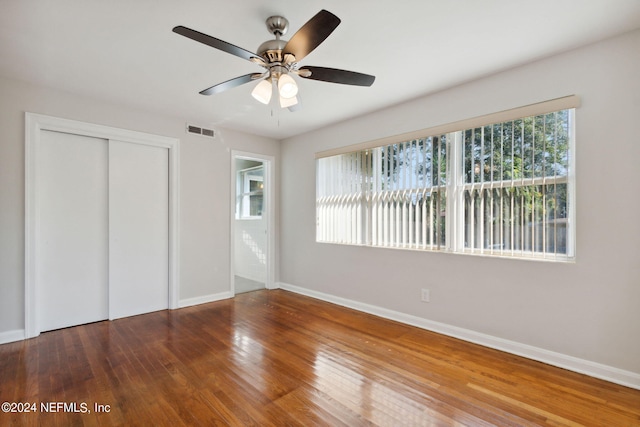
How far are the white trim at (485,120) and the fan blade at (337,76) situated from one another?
4.57 feet

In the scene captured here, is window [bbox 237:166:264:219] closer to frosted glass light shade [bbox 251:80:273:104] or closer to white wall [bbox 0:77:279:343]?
white wall [bbox 0:77:279:343]

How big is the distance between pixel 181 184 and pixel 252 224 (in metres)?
1.64

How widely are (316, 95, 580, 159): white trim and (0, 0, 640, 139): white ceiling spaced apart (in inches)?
15.2

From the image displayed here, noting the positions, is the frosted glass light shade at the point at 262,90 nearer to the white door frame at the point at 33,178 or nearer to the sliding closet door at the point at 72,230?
the white door frame at the point at 33,178

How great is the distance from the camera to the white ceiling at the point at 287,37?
6.37 feet

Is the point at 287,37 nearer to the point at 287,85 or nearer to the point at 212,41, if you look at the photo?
the point at 287,85

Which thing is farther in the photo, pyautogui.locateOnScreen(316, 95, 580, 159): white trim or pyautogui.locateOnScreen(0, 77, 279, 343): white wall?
pyautogui.locateOnScreen(0, 77, 279, 343): white wall

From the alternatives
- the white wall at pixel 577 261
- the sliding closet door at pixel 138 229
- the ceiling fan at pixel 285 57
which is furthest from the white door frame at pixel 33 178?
the white wall at pixel 577 261

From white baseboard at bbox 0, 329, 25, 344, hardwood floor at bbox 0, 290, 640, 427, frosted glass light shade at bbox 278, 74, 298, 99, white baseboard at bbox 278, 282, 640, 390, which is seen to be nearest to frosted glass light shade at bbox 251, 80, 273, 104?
frosted glass light shade at bbox 278, 74, 298, 99

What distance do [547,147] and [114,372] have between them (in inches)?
155

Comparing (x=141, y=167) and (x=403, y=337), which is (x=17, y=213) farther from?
(x=403, y=337)

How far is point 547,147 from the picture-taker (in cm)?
255

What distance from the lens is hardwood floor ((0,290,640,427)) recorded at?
1865mm

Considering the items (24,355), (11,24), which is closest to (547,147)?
(11,24)
